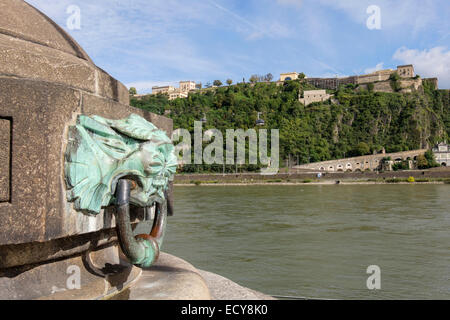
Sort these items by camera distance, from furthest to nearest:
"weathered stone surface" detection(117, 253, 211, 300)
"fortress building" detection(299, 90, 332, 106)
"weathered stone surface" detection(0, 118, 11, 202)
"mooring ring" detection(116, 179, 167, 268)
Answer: "fortress building" detection(299, 90, 332, 106) → "weathered stone surface" detection(117, 253, 211, 300) → "mooring ring" detection(116, 179, 167, 268) → "weathered stone surface" detection(0, 118, 11, 202)

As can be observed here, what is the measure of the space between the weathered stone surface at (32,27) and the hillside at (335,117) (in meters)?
68.8

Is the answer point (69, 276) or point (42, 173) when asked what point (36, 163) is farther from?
point (69, 276)

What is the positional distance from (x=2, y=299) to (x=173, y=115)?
83347 mm

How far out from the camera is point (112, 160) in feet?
8.21

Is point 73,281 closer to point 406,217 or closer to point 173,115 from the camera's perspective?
point 406,217

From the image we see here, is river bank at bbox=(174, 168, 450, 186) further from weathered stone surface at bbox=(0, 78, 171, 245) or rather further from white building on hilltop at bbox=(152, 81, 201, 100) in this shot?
white building on hilltop at bbox=(152, 81, 201, 100)

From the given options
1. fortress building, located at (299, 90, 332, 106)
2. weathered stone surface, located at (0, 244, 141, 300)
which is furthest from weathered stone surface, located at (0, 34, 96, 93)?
fortress building, located at (299, 90, 332, 106)

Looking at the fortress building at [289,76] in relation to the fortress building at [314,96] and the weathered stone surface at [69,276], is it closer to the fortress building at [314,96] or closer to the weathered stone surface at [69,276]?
the fortress building at [314,96]

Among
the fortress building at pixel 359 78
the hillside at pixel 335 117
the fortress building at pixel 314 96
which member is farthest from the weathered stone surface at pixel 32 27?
the fortress building at pixel 359 78

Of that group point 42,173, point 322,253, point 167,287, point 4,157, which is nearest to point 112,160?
point 42,173

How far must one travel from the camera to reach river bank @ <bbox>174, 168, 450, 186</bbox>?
46188mm

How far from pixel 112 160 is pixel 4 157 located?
1.87 feet

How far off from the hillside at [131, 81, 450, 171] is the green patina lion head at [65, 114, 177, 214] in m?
69.2
